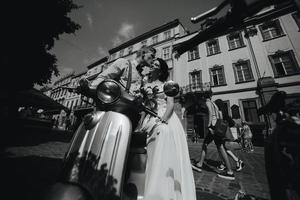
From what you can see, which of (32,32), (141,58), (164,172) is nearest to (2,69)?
(32,32)

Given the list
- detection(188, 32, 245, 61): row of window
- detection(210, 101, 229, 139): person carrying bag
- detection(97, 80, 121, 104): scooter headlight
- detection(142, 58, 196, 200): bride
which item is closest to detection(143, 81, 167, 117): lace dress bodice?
detection(142, 58, 196, 200): bride

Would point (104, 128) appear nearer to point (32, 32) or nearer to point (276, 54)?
point (32, 32)

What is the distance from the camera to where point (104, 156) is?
0.84m

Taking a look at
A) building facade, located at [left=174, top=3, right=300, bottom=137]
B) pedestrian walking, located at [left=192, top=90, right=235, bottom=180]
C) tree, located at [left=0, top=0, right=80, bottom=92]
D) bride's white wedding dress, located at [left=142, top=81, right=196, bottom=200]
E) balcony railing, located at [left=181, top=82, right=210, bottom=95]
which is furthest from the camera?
balcony railing, located at [left=181, top=82, right=210, bottom=95]

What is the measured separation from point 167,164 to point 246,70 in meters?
13.8

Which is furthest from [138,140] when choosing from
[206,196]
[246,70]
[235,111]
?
[246,70]

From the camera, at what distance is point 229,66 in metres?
12.3

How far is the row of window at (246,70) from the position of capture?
10.2 meters

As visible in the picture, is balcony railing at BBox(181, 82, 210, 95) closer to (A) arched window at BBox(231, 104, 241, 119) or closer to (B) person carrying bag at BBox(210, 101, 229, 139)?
(A) arched window at BBox(231, 104, 241, 119)

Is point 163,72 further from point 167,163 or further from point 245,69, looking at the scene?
point 245,69

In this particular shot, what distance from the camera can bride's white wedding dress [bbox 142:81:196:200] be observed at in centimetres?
108

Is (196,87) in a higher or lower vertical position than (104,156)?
higher

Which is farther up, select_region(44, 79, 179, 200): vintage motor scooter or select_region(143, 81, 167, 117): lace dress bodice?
select_region(143, 81, 167, 117): lace dress bodice

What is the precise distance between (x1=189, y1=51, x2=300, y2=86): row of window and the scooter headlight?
1284cm
